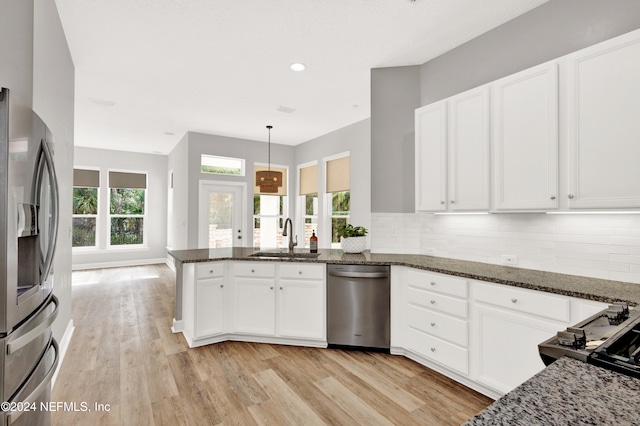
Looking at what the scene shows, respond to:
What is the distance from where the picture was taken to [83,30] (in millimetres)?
2965

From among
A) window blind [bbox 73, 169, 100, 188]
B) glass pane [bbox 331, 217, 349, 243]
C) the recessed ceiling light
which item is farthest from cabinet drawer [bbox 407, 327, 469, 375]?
window blind [bbox 73, 169, 100, 188]

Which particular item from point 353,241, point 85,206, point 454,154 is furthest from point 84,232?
point 454,154

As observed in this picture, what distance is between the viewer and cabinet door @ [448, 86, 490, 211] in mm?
2686

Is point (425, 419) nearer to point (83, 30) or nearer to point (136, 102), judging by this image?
point (83, 30)

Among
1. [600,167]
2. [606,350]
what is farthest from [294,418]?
[600,167]

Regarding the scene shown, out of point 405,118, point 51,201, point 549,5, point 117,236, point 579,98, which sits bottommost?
point 117,236

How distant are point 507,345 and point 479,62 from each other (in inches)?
99.3

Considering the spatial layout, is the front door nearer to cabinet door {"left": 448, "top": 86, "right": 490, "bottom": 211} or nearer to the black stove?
cabinet door {"left": 448, "top": 86, "right": 490, "bottom": 211}

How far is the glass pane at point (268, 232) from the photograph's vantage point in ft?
24.0

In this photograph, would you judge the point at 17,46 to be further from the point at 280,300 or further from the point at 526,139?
the point at 526,139

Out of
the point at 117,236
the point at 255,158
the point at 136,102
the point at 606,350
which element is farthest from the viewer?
the point at 117,236

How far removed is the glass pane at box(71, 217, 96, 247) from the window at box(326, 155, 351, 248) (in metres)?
6.08

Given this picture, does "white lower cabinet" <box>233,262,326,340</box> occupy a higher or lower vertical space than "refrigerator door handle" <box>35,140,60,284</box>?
lower

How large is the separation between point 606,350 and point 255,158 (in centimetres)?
691
